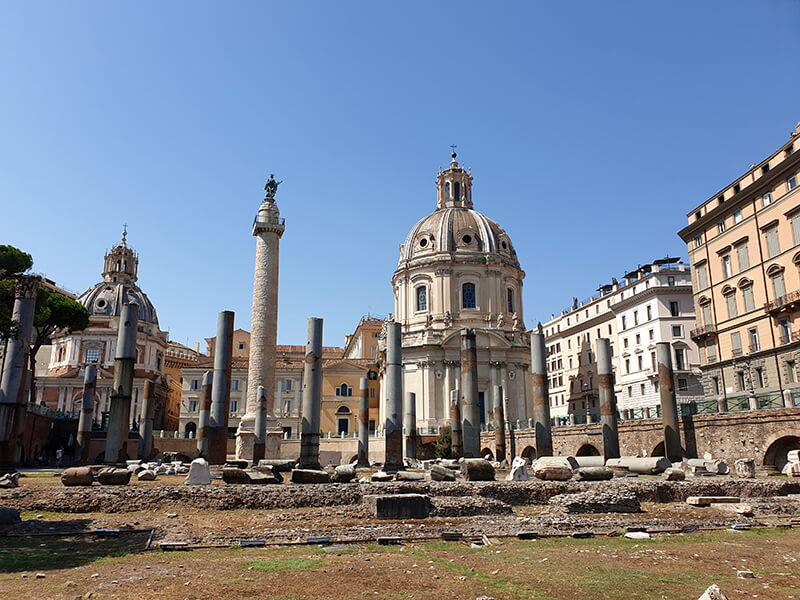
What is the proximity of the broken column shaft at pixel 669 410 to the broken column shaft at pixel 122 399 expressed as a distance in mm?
19353

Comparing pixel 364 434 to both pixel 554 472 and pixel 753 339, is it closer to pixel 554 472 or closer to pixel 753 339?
pixel 753 339

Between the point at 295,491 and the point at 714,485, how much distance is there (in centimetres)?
993

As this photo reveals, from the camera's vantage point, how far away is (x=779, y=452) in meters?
23.2

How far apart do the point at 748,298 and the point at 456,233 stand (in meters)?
29.5

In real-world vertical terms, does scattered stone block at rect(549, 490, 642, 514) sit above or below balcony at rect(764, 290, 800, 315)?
below

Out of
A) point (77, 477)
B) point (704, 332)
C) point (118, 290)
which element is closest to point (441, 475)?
point (77, 477)

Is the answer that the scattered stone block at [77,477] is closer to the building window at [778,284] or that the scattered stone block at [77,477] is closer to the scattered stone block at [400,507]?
the scattered stone block at [400,507]

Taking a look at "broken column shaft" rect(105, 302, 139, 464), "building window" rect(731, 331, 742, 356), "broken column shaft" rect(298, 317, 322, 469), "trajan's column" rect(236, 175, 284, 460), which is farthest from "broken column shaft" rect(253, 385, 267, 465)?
"building window" rect(731, 331, 742, 356)

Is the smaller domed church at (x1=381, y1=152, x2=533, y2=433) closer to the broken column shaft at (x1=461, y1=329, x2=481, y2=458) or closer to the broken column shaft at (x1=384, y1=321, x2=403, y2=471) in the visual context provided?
the broken column shaft at (x1=461, y1=329, x2=481, y2=458)

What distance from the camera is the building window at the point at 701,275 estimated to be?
38156 millimetres

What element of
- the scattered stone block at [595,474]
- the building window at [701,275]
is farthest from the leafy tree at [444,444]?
the scattered stone block at [595,474]

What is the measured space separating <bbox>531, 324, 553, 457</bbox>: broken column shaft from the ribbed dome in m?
31.0

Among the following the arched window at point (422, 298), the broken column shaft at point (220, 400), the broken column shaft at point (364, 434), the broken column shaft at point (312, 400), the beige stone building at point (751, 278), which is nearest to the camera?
the broken column shaft at point (312, 400)

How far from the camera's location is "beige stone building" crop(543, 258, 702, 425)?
158 ft
